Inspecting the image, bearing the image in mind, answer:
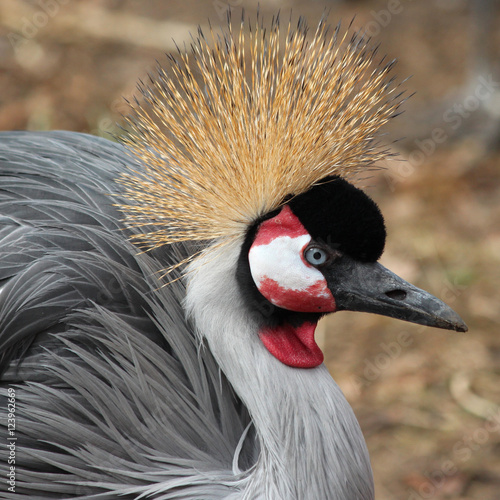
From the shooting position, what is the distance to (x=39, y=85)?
3195 millimetres

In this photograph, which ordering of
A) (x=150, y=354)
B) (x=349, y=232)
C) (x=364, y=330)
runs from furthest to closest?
(x=364, y=330) → (x=150, y=354) → (x=349, y=232)

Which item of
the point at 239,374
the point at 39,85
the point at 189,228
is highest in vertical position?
the point at 39,85

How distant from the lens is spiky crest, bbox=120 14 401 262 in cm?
111

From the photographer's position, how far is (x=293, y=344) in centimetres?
116

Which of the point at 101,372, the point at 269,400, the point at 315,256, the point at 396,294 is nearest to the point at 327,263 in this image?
the point at 315,256

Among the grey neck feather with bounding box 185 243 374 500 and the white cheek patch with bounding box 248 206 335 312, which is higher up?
the white cheek patch with bounding box 248 206 335 312

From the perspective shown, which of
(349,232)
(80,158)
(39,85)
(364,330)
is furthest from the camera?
(39,85)

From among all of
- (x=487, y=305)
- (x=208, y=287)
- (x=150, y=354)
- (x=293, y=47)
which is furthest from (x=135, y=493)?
(x=487, y=305)

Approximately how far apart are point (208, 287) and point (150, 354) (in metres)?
0.18

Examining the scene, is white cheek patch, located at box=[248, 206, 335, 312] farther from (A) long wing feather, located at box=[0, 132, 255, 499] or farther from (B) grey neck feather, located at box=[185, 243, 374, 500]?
(A) long wing feather, located at box=[0, 132, 255, 499]

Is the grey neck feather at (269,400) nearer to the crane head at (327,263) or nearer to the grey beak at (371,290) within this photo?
the crane head at (327,263)

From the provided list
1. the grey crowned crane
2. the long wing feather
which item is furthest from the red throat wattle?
the long wing feather

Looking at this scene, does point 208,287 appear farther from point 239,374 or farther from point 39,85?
point 39,85

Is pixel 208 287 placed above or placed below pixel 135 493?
above
